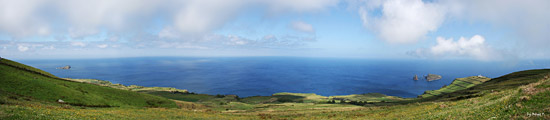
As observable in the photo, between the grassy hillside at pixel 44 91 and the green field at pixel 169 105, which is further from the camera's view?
the grassy hillside at pixel 44 91

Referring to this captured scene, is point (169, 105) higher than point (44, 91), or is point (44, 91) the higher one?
point (44, 91)

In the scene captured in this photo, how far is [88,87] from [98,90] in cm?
225

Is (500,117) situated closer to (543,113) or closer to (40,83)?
(543,113)

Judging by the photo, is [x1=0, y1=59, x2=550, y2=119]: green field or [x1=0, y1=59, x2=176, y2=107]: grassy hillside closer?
[x1=0, y1=59, x2=550, y2=119]: green field

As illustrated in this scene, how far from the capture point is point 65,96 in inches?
1641

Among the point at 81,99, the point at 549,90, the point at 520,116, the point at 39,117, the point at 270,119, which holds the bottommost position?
the point at 270,119

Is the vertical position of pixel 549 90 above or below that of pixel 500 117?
above

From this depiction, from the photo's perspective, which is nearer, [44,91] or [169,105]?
[44,91]

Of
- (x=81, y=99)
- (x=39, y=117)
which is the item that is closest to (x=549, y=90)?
(x=39, y=117)

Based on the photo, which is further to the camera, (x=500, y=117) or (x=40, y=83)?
(x=40, y=83)

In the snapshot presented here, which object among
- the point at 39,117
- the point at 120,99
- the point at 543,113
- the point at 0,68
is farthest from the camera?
the point at 120,99

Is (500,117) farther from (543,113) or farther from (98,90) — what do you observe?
(98,90)

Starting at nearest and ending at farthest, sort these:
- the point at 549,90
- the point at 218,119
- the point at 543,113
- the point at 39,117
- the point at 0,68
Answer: the point at 543,113 → the point at 549,90 → the point at 39,117 → the point at 218,119 → the point at 0,68

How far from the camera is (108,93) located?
53.9m
